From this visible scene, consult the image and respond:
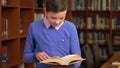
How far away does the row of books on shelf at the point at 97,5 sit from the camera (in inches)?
248

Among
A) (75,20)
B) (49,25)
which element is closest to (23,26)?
(75,20)

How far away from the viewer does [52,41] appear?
1.99 meters

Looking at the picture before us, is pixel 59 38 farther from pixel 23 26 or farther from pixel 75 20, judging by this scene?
pixel 75 20

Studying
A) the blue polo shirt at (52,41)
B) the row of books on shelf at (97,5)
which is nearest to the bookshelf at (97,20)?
the row of books on shelf at (97,5)

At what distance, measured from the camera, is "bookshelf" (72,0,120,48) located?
6293 millimetres

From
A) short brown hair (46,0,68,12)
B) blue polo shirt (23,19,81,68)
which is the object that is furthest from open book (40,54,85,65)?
short brown hair (46,0,68,12)

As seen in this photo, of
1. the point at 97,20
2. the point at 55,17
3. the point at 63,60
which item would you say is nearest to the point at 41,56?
the point at 63,60

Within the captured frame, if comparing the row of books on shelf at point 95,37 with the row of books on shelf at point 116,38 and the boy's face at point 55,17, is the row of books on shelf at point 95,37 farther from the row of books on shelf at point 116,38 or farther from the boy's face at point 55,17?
the boy's face at point 55,17

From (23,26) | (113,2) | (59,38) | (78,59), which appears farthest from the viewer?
(113,2)

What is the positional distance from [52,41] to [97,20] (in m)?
4.49

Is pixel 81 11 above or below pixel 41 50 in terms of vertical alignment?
above

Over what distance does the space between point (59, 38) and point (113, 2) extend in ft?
14.9

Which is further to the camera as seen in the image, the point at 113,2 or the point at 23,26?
the point at 113,2

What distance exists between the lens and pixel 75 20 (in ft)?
21.4
